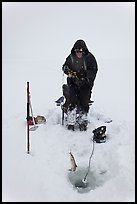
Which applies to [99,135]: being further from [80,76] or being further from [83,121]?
[80,76]

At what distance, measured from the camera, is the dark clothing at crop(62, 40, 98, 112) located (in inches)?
223

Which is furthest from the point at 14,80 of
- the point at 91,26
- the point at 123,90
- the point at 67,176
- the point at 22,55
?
the point at 91,26

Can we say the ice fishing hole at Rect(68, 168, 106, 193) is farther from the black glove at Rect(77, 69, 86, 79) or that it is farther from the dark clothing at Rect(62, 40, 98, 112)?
the black glove at Rect(77, 69, 86, 79)

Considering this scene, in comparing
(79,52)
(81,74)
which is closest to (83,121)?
(81,74)

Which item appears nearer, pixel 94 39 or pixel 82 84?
pixel 82 84

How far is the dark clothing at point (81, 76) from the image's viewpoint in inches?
223

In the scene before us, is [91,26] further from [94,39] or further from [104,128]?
[104,128]

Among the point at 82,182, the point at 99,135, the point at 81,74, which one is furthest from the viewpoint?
the point at 81,74

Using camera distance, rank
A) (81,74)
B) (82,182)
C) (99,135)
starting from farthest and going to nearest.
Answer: (81,74) < (99,135) < (82,182)

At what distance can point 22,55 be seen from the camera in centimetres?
1872

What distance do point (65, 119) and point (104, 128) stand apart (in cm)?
91

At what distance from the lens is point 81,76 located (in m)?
5.73

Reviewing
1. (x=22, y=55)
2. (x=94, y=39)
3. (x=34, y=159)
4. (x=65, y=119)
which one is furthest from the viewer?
(x=94, y=39)

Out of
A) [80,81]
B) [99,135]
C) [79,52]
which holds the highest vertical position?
[79,52]
